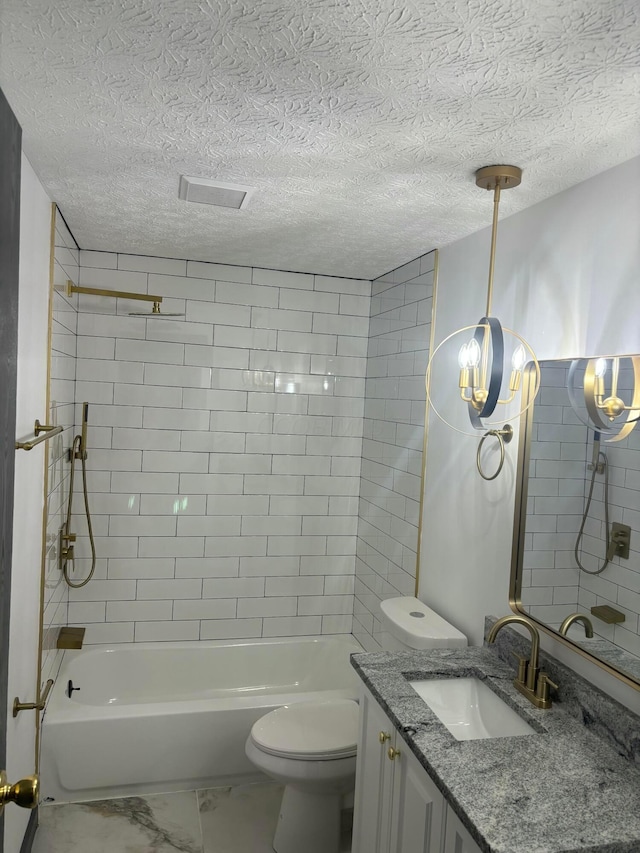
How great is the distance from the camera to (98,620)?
3.55 meters

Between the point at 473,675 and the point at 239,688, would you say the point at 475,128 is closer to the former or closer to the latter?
the point at 473,675

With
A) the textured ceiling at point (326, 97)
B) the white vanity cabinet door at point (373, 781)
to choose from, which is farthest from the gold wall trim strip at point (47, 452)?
the white vanity cabinet door at point (373, 781)

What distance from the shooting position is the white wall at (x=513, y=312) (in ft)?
5.96

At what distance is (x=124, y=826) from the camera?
8.80 feet

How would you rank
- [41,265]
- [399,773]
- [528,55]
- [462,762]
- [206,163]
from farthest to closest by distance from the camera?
[41,265], [206,163], [399,773], [462,762], [528,55]

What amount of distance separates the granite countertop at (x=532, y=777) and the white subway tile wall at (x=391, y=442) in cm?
121

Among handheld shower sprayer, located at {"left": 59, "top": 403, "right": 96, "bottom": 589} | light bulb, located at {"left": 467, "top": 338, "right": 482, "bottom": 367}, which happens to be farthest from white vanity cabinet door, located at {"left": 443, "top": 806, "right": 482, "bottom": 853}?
handheld shower sprayer, located at {"left": 59, "top": 403, "right": 96, "bottom": 589}

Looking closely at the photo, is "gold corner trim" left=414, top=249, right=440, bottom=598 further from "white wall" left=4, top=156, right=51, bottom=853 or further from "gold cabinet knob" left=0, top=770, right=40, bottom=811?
"gold cabinet knob" left=0, top=770, right=40, bottom=811

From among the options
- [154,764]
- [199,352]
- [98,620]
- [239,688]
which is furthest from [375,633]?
[199,352]

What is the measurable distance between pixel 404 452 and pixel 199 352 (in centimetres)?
130

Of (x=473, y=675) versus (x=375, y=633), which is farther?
(x=375, y=633)

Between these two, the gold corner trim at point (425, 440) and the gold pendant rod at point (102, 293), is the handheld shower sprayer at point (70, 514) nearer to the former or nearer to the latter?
the gold pendant rod at point (102, 293)

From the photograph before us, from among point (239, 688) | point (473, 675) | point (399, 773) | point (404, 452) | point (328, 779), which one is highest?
point (404, 452)

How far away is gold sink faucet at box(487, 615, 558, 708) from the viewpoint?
1935mm
